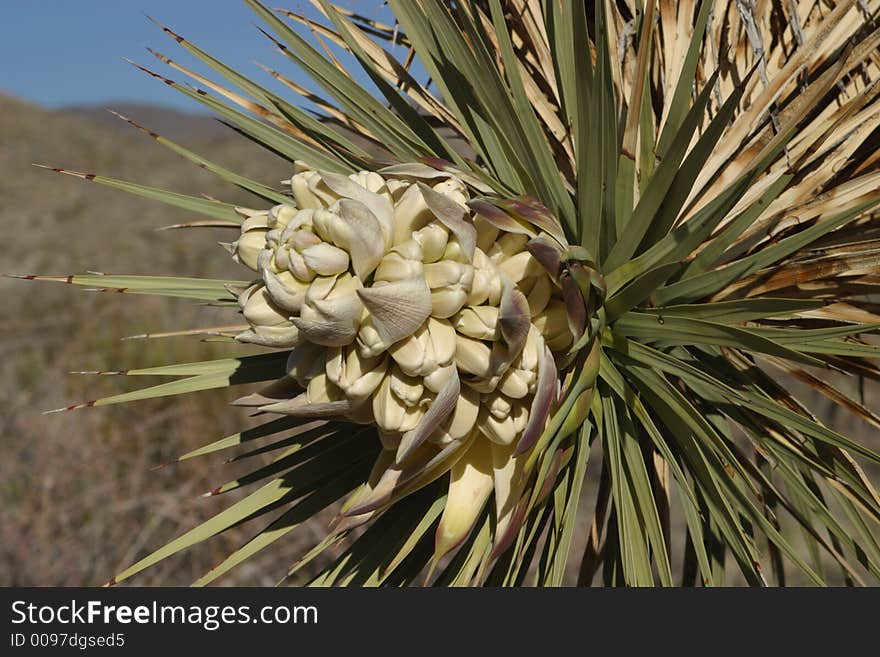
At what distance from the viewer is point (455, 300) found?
102 cm

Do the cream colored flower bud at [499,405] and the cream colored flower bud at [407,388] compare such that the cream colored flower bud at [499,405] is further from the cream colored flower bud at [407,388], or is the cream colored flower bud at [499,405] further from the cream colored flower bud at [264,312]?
the cream colored flower bud at [264,312]

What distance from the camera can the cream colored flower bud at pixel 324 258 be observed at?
0.98 m

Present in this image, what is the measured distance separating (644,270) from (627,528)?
42 cm

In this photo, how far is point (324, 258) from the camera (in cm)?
98

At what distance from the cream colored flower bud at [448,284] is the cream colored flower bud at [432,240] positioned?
0.06 feet

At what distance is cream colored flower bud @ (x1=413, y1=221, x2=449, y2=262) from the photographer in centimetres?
104

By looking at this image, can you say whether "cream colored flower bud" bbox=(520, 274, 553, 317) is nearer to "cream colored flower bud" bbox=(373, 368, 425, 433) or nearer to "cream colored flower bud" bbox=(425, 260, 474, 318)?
"cream colored flower bud" bbox=(425, 260, 474, 318)

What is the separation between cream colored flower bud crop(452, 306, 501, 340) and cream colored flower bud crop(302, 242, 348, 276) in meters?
0.18

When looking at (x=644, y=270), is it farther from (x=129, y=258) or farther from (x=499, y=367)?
(x=129, y=258)

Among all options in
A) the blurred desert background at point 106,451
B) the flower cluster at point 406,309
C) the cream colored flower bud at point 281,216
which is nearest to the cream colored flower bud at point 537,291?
the flower cluster at point 406,309

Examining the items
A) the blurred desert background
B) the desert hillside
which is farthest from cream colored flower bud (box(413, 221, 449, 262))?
the desert hillside

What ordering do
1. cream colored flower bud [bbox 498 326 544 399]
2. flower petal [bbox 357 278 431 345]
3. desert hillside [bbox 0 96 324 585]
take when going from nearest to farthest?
flower petal [bbox 357 278 431 345] < cream colored flower bud [bbox 498 326 544 399] < desert hillside [bbox 0 96 324 585]

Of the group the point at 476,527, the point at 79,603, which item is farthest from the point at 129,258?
the point at 476,527

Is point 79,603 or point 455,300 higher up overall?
point 455,300
